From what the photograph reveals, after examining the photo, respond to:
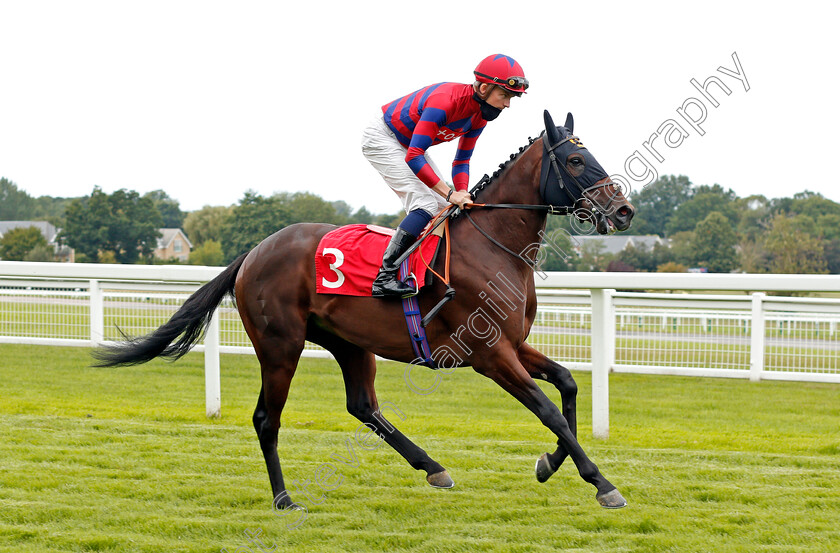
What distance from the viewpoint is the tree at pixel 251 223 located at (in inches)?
635

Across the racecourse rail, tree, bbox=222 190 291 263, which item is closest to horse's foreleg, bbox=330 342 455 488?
the racecourse rail

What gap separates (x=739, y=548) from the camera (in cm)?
→ 316

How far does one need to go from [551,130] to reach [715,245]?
783 inches

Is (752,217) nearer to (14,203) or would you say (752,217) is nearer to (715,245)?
(715,245)

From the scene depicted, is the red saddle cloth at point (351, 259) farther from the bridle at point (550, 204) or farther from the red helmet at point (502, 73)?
the red helmet at point (502, 73)

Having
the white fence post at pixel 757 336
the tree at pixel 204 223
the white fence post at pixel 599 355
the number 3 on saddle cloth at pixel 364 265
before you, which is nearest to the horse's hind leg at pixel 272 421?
the number 3 on saddle cloth at pixel 364 265

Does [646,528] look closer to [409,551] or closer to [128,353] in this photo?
[409,551]

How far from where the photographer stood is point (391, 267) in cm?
398

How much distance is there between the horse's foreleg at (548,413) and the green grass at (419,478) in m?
0.16

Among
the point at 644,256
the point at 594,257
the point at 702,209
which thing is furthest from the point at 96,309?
the point at 702,209

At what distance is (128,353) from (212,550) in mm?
1794

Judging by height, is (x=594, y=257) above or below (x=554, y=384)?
above

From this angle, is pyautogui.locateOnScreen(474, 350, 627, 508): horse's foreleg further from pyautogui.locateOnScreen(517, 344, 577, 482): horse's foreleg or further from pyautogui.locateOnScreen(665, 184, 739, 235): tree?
pyautogui.locateOnScreen(665, 184, 739, 235): tree

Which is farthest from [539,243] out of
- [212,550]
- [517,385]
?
[212,550]
